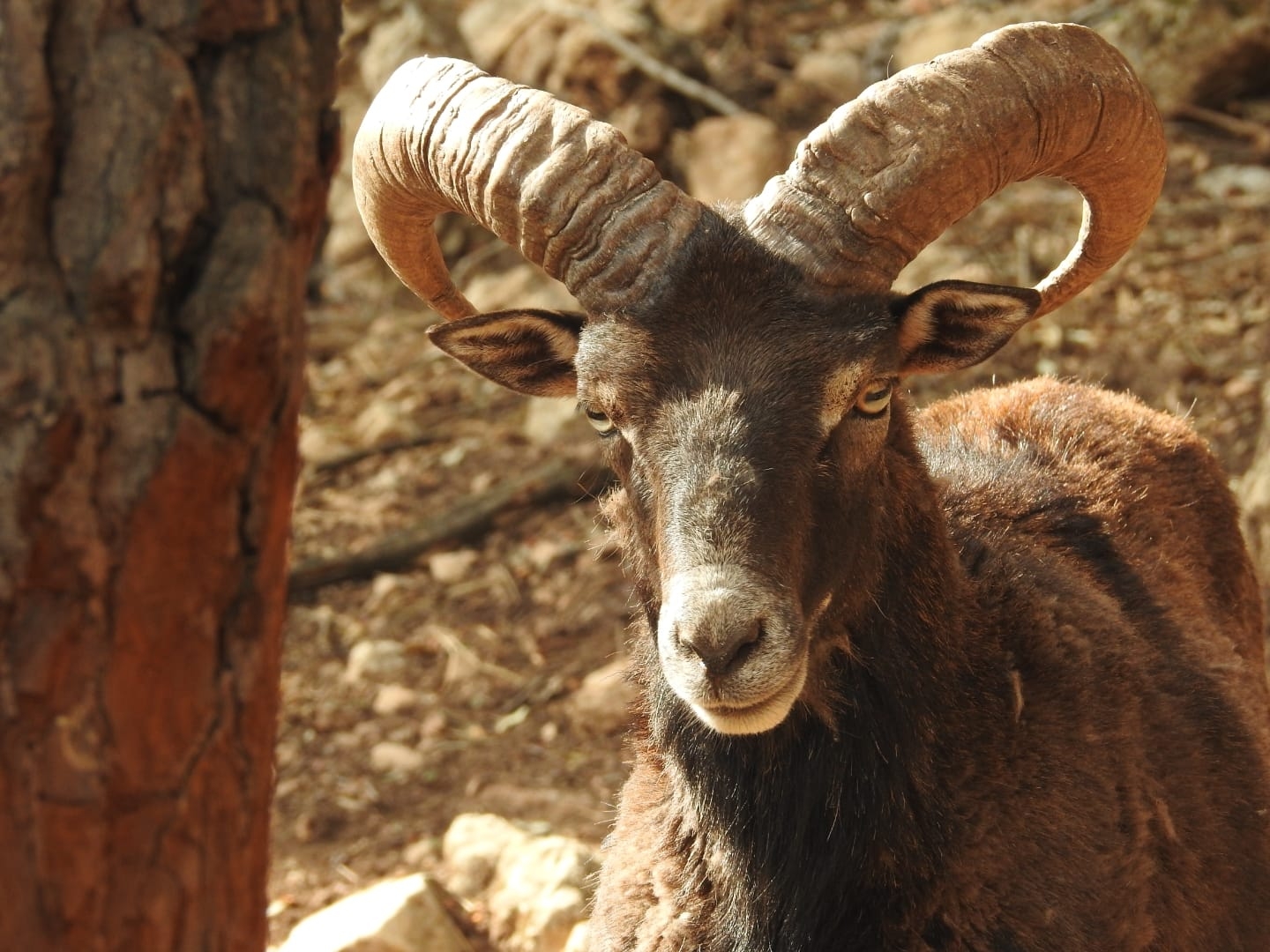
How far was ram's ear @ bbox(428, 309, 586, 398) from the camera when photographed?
536cm

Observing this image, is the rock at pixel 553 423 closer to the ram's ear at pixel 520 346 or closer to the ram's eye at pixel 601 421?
the ram's ear at pixel 520 346

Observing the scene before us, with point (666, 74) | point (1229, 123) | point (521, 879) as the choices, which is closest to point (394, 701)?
point (521, 879)

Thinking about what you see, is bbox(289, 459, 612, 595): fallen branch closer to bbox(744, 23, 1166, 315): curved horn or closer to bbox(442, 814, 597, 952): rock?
bbox(442, 814, 597, 952): rock

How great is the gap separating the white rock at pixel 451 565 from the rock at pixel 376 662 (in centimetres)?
88

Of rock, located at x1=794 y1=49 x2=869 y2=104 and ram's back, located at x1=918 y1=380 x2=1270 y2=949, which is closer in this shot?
ram's back, located at x1=918 y1=380 x2=1270 y2=949

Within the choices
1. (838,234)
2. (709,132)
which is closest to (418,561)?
(709,132)

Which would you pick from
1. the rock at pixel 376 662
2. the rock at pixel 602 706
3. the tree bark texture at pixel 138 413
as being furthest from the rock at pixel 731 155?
the tree bark texture at pixel 138 413

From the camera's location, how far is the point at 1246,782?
212 inches

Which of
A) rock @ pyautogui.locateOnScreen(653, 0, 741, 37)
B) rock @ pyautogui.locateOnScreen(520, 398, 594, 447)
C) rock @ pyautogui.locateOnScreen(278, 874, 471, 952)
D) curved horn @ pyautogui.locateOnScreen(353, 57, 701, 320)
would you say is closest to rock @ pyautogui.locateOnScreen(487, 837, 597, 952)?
rock @ pyautogui.locateOnScreen(278, 874, 471, 952)

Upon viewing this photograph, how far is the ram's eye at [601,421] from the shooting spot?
16.4 ft

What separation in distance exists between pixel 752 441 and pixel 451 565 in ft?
21.5

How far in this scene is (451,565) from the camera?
35.4ft

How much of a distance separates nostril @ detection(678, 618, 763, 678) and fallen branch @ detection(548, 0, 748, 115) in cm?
1109

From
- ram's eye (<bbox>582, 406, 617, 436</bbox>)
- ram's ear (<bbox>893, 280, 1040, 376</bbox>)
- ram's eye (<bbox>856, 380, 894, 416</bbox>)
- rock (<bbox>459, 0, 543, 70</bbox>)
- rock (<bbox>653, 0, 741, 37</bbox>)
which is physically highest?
rock (<bbox>653, 0, 741, 37</bbox>)
